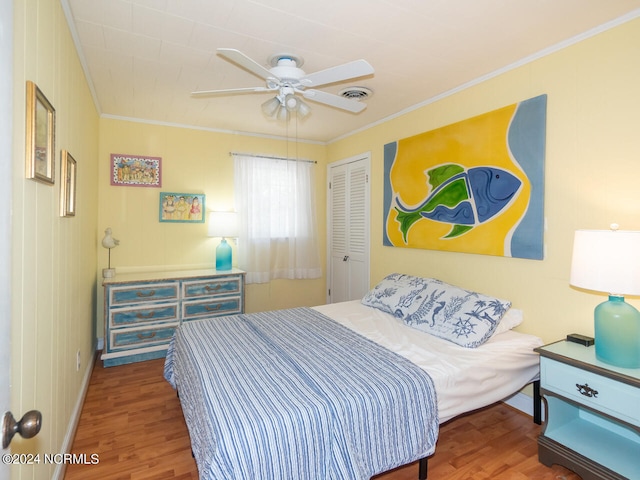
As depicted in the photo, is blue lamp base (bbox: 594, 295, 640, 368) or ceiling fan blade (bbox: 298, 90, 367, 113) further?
ceiling fan blade (bbox: 298, 90, 367, 113)

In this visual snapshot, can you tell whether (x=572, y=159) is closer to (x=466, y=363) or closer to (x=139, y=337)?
(x=466, y=363)

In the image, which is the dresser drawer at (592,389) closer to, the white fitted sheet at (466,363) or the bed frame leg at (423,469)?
the white fitted sheet at (466,363)

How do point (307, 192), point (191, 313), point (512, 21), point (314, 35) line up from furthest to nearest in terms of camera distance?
point (307, 192) → point (191, 313) → point (314, 35) → point (512, 21)

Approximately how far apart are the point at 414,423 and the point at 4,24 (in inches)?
79.3

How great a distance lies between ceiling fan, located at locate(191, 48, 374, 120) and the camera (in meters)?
1.86

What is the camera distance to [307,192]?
4633 millimetres

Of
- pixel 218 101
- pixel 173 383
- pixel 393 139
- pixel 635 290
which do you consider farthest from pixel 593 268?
pixel 218 101

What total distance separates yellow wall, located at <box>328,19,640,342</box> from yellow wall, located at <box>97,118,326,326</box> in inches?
105

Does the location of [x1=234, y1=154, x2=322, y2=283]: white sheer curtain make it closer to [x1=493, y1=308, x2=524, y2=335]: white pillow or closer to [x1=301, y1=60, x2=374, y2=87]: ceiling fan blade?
[x1=301, y1=60, x2=374, y2=87]: ceiling fan blade

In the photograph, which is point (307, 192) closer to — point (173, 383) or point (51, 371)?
point (173, 383)

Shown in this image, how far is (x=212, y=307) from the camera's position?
146 inches

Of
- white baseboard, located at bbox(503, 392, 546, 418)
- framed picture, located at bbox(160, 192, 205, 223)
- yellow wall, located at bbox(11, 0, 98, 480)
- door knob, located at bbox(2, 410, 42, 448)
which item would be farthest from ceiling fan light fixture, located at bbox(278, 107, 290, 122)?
white baseboard, located at bbox(503, 392, 546, 418)

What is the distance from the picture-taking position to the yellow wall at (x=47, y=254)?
3.85ft

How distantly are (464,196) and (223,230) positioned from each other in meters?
2.59
